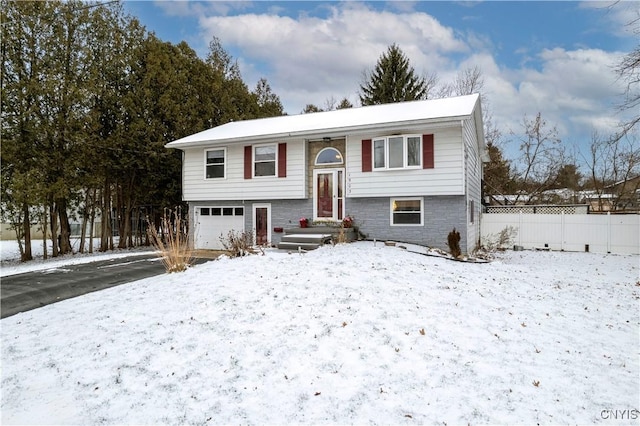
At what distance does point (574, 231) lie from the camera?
13.5 meters

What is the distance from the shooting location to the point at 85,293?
23.4 feet

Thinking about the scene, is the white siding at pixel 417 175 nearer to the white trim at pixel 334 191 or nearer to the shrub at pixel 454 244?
the white trim at pixel 334 191

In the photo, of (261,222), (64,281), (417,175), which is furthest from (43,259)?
(417,175)

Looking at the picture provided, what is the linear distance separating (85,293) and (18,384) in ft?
12.3

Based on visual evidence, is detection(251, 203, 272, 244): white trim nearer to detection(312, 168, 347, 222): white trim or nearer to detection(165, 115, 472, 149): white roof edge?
detection(312, 168, 347, 222): white trim

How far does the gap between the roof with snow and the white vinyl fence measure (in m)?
3.81

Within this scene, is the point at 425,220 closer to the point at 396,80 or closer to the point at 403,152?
the point at 403,152

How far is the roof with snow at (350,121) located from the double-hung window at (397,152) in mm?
637

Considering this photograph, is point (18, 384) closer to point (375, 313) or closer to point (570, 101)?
point (375, 313)

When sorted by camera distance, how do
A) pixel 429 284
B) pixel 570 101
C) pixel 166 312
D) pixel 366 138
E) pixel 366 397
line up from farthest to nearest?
pixel 570 101 < pixel 366 138 < pixel 429 284 < pixel 166 312 < pixel 366 397

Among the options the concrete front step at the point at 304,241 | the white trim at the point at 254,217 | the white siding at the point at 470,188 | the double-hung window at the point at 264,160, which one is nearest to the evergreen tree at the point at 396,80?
the white siding at the point at 470,188

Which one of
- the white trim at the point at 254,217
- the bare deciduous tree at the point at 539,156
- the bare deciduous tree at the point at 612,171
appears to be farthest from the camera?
the bare deciduous tree at the point at 539,156

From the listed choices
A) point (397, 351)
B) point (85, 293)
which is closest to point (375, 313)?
point (397, 351)

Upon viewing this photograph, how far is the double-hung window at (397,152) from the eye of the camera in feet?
37.1
